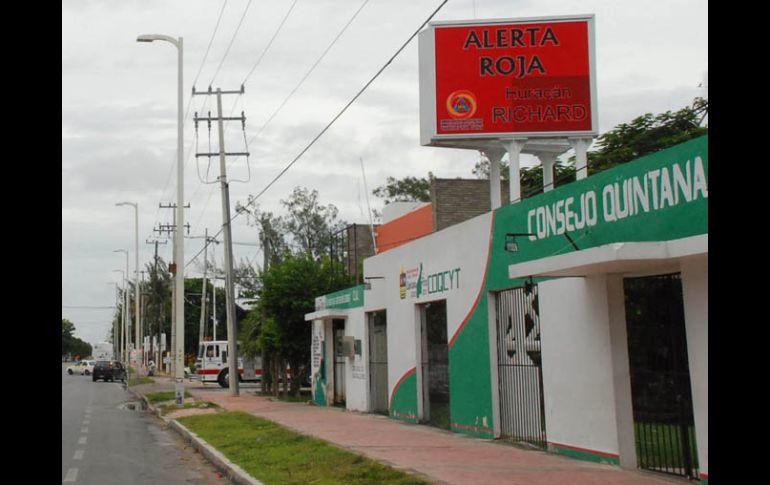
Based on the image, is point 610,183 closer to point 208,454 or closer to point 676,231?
point 676,231

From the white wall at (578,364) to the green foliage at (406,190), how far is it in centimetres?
4264

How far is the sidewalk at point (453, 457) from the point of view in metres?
10.8

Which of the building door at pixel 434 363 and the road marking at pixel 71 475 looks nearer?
the road marking at pixel 71 475

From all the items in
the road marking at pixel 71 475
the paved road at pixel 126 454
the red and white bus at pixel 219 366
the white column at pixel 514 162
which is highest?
the white column at pixel 514 162

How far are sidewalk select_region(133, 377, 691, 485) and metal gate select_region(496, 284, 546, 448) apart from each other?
45 cm

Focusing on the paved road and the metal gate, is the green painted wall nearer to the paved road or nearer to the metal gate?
the metal gate

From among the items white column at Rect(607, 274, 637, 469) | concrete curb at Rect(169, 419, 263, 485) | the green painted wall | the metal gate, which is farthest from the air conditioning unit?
white column at Rect(607, 274, 637, 469)

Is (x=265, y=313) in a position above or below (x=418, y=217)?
below

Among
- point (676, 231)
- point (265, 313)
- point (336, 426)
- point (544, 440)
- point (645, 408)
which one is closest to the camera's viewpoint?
point (676, 231)

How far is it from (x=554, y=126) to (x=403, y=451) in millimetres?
8931

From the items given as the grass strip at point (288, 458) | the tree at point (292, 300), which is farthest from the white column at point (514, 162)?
the tree at point (292, 300)

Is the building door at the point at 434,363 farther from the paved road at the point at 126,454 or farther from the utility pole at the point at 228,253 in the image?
the utility pole at the point at 228,253
